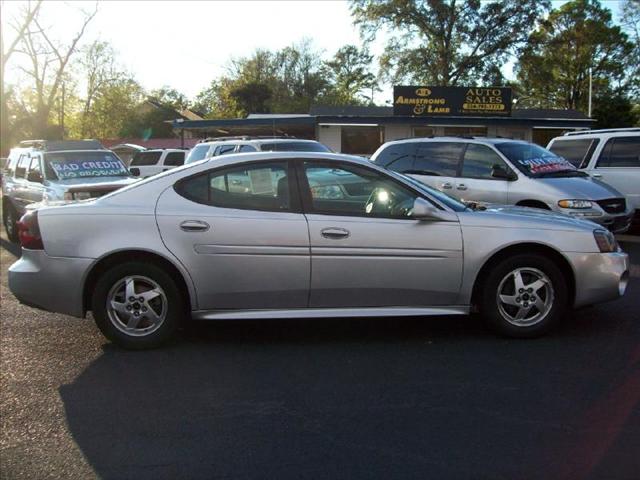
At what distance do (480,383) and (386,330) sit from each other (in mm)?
1467

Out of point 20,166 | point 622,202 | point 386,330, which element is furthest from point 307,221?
point 20,166

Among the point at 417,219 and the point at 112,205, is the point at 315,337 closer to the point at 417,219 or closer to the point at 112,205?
the point at 417,219

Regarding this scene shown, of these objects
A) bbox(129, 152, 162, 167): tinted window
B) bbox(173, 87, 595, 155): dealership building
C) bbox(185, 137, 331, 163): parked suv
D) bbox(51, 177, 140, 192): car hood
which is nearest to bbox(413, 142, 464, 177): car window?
bbox(185, 137, 331, 163): parked suv

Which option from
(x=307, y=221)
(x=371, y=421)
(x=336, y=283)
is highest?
(x=307, y=221)

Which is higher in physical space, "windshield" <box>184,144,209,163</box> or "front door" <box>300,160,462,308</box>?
"windshield" <box>184,144,209,163</box>

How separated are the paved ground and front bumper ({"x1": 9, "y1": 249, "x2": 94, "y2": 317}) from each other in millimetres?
433

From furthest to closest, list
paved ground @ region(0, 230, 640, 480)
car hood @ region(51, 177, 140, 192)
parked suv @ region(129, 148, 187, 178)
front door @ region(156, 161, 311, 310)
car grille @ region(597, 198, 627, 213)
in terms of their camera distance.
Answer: parked suv @ region(129, 148, 187, 178) < car hood @ region(51, 177, 140, 192) < car grille @ region(597, 198, 627, 213) < front door @ region(156, 161, 311, 310) < paved ground @ region(0, 230, 640, 480)

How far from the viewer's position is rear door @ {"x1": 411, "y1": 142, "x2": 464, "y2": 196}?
34.0 ft

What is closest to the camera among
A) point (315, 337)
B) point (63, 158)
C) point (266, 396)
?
point (266, 396)

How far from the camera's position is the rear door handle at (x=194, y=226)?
204 inches

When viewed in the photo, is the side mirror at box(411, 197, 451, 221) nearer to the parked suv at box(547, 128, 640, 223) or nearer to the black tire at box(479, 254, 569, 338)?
the black tire at box(479, 254, 569, 338)

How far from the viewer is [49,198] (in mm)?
11055

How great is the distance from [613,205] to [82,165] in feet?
30.0

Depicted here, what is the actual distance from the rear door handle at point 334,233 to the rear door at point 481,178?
4.95 m
